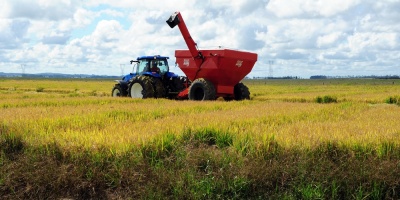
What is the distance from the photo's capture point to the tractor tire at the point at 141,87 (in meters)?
18.3

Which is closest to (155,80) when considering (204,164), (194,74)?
(194,74)

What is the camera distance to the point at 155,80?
18.8 m

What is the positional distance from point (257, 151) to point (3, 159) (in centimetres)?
383

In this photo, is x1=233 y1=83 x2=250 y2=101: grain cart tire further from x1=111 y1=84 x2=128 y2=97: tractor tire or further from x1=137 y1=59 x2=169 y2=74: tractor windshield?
x1=111 y1=84 x2=128 y2=97: tractor tire

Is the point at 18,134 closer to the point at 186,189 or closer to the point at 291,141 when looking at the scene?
the point at 186,189

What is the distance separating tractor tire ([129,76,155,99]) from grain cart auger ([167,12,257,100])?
137 cm

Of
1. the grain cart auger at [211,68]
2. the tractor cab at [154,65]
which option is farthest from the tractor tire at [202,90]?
the tractor cab at [154,65]

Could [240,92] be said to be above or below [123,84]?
below

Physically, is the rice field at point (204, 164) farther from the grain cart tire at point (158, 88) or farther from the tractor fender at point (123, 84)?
the tractor fender at point (123, 84)

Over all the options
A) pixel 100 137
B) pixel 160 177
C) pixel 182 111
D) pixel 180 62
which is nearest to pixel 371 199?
pixel 160 177

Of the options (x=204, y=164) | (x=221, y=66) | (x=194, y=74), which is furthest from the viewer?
(x=194, y=74)

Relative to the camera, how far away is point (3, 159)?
6.33 metres

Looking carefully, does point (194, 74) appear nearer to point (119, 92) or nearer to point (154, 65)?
point (154, 65)

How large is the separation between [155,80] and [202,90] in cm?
235
